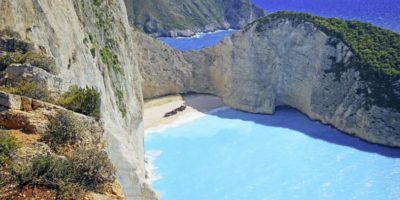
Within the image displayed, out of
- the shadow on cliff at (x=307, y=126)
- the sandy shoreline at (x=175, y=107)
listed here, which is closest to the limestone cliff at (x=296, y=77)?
the shadow on cliff at (x=307, y=126)

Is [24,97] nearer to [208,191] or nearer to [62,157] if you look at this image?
[62,157]

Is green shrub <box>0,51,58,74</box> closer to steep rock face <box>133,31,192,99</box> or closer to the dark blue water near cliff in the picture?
steep rock face <box>133,31,192,99</box>

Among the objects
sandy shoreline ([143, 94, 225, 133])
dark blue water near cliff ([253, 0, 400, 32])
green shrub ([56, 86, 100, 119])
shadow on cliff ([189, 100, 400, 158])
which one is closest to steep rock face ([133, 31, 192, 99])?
sandy shoreline ([143, 94, 225, 133])

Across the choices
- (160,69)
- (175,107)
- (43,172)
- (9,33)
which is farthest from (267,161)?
(43,172)

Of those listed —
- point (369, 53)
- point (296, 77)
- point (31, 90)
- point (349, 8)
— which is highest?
point (349, 8)

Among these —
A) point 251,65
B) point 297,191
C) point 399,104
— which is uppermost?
point 251,65

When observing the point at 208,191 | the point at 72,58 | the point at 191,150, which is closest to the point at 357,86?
the point at 191,150

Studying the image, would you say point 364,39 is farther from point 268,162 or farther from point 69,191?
point 69,191
